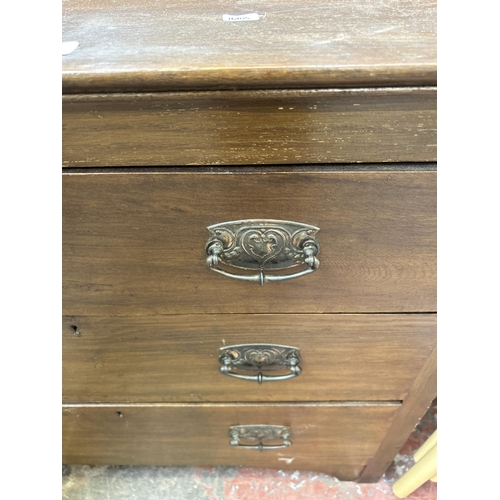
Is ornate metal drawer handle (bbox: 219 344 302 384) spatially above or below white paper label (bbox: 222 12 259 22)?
below

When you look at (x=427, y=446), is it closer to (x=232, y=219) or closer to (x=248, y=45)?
(x=232, y=219)

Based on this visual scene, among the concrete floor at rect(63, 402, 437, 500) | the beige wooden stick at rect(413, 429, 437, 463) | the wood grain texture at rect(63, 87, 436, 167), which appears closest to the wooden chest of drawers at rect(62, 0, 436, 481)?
the wood grain texture at rect(63, 87, 436, 167)

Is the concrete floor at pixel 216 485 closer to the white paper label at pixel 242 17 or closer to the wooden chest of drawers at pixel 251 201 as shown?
the wooden chest of drawers at pixel 251 201

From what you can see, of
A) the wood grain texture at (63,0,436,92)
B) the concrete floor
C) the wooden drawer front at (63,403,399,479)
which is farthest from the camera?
the concrete floor

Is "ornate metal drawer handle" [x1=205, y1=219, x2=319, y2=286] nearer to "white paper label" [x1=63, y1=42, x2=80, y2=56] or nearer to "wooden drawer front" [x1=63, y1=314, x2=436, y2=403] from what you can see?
"wooden drawer front" [x1=63, y1=314, x2=436, y2=403]

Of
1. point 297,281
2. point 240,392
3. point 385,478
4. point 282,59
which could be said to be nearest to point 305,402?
point 240,392

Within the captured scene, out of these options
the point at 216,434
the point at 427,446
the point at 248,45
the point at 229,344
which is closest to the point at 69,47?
the point at 248,45

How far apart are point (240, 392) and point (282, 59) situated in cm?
46

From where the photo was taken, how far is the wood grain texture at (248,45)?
15.2 inches

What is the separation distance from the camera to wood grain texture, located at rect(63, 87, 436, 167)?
40 centimetres

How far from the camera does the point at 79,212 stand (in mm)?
482

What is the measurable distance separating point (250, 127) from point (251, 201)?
0.24 ft

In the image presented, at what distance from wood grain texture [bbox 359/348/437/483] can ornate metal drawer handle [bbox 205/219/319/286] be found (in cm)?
24

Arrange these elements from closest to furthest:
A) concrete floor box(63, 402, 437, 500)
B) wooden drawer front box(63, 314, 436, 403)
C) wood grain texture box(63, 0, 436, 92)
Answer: wood grain texture box(63, 0, 436, 92) → wooden drawer front box(63, 314, 436, 403) → concrete floor box(63, 402, 437, 500)
